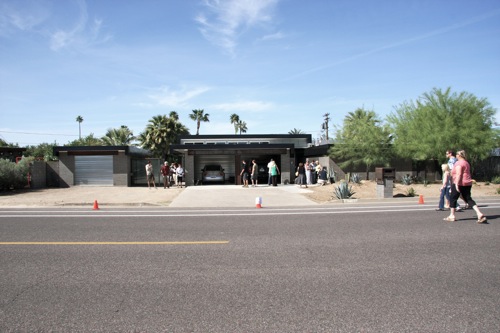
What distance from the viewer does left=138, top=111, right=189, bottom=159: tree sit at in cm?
4269

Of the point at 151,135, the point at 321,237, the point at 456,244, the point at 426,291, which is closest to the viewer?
the point at 426,291

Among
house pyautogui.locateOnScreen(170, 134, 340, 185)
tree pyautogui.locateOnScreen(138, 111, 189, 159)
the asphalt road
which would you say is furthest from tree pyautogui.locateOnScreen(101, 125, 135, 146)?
the asphalt road

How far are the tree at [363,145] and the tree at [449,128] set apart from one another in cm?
120

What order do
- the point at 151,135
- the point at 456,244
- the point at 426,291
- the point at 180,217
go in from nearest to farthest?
the point at 426,291 < the point at 456,244 < the point at 180,217 < the point at 151,135

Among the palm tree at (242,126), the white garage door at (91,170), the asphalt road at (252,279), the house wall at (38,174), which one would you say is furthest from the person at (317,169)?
the palm tree at (242,126)

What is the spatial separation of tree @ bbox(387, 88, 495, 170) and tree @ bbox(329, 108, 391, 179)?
1.20 m

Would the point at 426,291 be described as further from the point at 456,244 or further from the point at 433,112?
the point at 433,112

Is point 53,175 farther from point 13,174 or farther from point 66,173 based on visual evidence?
point 13,174

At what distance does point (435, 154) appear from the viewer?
22203mm

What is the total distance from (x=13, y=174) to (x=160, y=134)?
72.5ft

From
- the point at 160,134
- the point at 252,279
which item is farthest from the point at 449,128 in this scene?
the point at 160,134

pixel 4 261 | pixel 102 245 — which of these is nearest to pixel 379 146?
pixel 102 245

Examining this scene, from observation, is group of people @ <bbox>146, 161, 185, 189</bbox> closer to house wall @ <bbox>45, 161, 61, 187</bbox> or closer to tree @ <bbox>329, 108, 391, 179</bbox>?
house wall @ <bbox>45, 161, 61, 187</bbox>

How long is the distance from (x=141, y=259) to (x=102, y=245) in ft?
4.65
